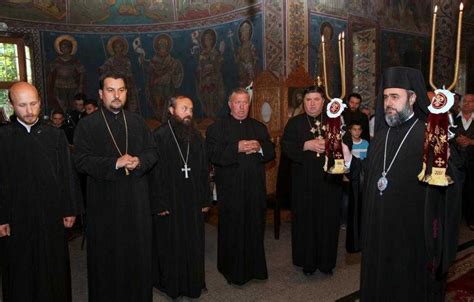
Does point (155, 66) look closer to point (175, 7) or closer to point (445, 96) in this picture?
point (175, 7)

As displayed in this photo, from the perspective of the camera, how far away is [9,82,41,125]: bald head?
10.7ft

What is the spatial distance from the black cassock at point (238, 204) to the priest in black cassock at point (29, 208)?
1.74 metres

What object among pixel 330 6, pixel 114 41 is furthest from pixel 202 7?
pixel 330 6

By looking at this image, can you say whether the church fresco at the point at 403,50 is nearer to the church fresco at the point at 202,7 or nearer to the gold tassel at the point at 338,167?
the church fresco at the point at 202,7

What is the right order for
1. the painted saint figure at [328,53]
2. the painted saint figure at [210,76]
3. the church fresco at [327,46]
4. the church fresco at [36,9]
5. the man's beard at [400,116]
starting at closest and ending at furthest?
1. the man's beard at [400,116]
2. the church fresco at [327,46]
3. the painted saint figure at [328,53]
4. the church fresco at [36,9]
5. the painted saint figure at [210,76]

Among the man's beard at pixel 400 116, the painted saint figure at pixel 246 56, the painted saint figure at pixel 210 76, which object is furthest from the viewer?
the painted saint figure at pixel 210 76

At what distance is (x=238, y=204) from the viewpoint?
452cm

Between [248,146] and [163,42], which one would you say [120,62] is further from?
[248,146]

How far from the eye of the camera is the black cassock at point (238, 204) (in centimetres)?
450

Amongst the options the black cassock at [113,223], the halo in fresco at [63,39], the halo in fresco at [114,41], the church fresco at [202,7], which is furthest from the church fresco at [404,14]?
the black cassock at [113,223]

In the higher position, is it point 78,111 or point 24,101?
point 24,101

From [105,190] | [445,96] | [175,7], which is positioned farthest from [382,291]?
[175,7]

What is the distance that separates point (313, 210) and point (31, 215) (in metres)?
2.94

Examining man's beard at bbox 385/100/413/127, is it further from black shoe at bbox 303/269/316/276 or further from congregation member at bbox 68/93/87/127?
congregation member at bbox 68/93/87/127
